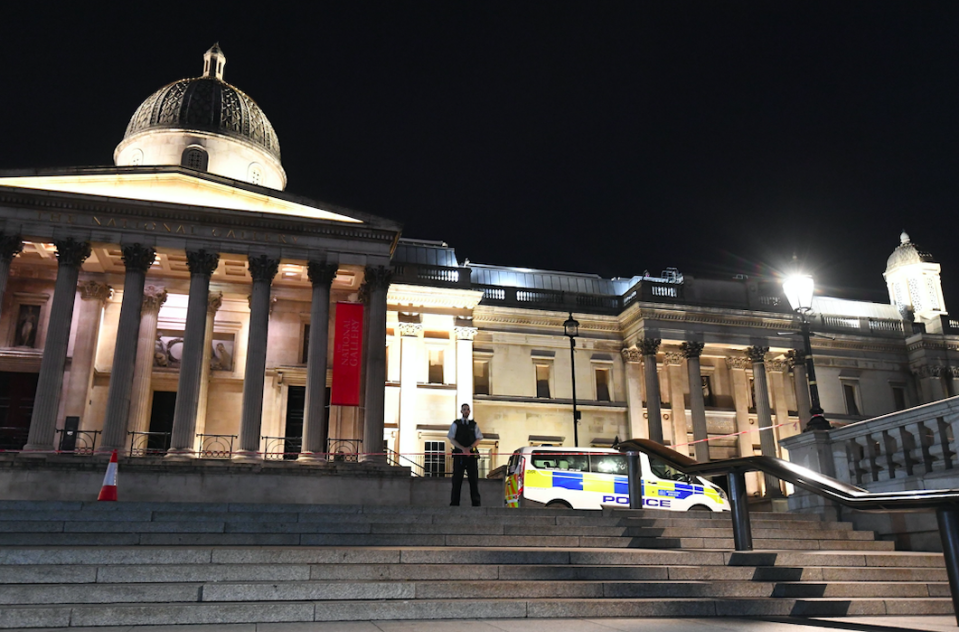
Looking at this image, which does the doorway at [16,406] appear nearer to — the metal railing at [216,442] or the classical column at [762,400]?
the metal railing at [216,442]

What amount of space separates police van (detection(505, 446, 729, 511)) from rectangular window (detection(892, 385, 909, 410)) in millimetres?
26742

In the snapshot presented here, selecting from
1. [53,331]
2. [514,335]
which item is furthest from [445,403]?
[53,331]

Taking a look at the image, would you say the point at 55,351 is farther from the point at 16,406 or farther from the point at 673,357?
the point at 673,357

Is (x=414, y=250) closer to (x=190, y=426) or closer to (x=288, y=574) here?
(x=190, y=426)

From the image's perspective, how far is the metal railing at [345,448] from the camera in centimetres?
2712

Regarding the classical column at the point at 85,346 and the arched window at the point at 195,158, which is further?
the arched window at the point at 195,158

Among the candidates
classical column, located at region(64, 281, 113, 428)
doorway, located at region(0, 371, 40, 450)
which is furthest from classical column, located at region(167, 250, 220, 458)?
doorway, located at region(0, 371, 40, 450)

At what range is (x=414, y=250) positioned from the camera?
41.6 meters

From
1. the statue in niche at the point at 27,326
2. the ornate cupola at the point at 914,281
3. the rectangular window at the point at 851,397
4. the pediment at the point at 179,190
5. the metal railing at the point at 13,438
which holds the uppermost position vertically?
the ornate cupola at the point at 914,281

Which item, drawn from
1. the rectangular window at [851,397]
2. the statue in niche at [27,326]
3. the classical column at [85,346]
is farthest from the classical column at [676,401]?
the statue in niche at [27,326]

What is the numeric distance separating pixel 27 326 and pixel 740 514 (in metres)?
29.0

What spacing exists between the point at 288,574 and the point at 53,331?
70.3 feet

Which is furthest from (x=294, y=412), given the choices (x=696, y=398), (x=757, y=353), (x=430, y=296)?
(x=757, y=353)

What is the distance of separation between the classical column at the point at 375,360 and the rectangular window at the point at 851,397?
92.1ft
